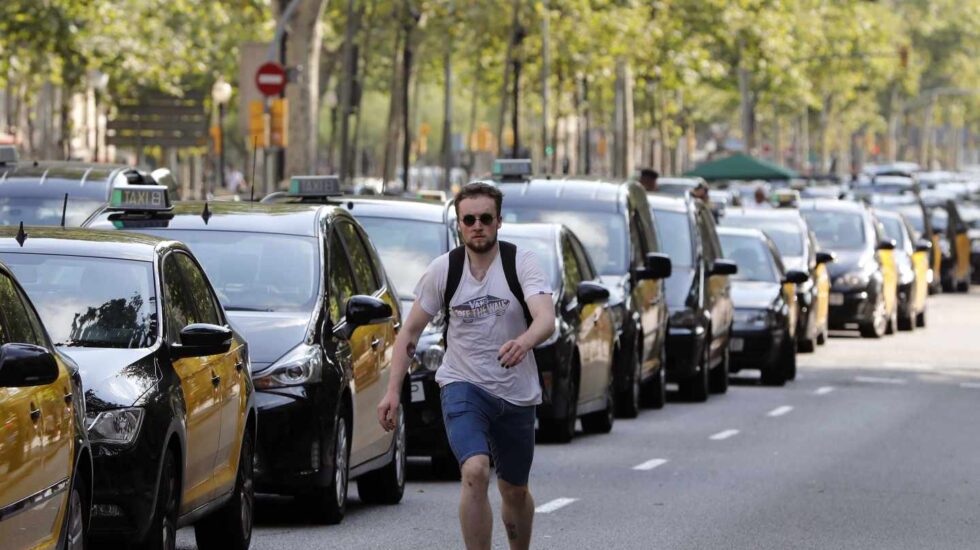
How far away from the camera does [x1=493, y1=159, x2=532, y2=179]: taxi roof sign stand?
21.4 m

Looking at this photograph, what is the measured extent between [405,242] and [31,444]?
888cm

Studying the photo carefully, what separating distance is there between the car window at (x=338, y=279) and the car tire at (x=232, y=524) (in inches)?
68.5

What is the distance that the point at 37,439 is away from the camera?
732cm

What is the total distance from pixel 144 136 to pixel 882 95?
4720 inches

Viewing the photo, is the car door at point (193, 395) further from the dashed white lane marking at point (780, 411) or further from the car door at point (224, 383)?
the dashed white lane marking at point (780, 411)

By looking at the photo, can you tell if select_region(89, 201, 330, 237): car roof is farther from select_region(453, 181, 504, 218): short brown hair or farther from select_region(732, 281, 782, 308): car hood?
select_region(732, 281, 782, 308): car hood

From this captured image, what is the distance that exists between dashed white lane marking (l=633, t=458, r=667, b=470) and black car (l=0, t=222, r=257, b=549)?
5401mm

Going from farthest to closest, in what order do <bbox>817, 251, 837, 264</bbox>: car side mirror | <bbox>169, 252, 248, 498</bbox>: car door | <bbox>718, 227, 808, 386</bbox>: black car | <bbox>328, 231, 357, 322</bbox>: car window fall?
<bbox>817, 251, 837, 264</bbox>: car side mirror → <bbox>718, 227, 808, 386</bbox>: black car → <bbox>328, 231, 357, 322</bbox>: car window → <bbox>169, 252, 248, 498</bbox>: car door

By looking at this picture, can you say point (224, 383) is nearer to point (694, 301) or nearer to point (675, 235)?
point (694, 301)

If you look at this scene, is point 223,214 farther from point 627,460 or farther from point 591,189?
point 591,189

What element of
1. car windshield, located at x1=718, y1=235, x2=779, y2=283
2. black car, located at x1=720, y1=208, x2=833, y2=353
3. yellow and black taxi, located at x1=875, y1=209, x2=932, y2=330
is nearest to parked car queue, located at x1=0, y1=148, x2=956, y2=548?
car windshield, located at x1=718, y1=235, x2=779, y2=283

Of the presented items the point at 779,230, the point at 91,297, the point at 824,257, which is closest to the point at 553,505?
the point at 91,297

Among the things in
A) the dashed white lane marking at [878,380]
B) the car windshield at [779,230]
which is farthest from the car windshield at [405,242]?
the car windshield at [779,230]

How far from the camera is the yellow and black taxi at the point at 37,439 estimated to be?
701 cm
